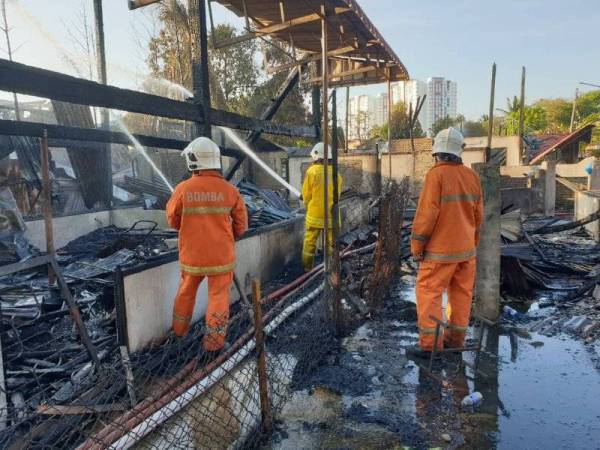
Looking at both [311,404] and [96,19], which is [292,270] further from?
[96,19]

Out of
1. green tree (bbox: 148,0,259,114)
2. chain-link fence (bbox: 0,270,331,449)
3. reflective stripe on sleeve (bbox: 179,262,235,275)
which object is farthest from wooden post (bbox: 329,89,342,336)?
green tree (bbox: 148,0,259,114)

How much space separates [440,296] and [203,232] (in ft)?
7.44

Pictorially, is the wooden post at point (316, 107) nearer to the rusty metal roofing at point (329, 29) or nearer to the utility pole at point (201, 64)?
the rusty metal roofing at point (329, 29)

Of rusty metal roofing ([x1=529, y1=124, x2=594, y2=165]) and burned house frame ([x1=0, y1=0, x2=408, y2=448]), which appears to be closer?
burned house frame ([x1=0, y1=0, x2=408, y2=448])

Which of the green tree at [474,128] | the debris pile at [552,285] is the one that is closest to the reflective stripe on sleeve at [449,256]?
the debris pile at [552,285]

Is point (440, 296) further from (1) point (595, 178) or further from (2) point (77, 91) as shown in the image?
(1) point (595, 178)

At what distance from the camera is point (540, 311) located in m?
5.54

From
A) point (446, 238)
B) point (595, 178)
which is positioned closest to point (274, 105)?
point (446, 238)

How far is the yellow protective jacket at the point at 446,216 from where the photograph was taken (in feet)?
13.1

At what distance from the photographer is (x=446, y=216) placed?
3994 mm

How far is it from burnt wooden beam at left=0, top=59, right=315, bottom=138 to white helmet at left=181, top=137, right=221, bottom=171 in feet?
1.88

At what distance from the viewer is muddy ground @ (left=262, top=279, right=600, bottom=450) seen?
9.80ft

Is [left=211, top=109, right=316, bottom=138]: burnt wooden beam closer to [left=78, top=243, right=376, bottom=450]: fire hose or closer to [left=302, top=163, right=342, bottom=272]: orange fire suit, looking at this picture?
[left=302, top=163, right=342, bottom=272]: orange fire suit

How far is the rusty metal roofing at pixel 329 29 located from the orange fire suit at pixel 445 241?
8.63 feet
